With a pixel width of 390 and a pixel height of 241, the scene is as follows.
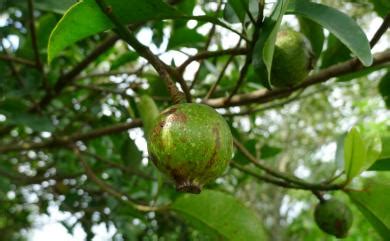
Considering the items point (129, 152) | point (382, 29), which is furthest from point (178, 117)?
point (129, 152)

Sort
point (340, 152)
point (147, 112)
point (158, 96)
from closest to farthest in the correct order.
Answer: point (147, 112)
point (340, 152)
point (158, 96)

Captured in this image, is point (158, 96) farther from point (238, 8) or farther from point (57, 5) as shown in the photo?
point (238, 8)

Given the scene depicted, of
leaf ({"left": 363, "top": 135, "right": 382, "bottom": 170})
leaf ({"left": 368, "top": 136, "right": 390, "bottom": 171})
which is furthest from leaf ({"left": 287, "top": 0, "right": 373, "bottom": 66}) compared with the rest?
leaf ({"left": 368, "top": 136, "right": 390, "bottom": 171})

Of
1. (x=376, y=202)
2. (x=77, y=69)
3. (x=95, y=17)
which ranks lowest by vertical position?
(x=376, y=202)

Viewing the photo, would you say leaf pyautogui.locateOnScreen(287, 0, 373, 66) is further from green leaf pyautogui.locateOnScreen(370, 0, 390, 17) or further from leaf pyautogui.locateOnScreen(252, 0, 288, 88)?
green leaf pyautogui.locateOnScreen(370, 0, 390, 17)

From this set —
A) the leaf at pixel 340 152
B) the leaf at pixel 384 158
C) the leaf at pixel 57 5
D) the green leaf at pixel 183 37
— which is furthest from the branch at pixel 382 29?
the leaf at pixel 57 5

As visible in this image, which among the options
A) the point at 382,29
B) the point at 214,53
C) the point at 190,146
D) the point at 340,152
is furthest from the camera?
the point at 340,152

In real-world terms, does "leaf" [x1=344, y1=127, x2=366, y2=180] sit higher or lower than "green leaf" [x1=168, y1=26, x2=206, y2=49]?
lower

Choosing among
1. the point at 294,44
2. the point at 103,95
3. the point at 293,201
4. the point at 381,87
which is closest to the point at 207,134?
the point at 294,44
